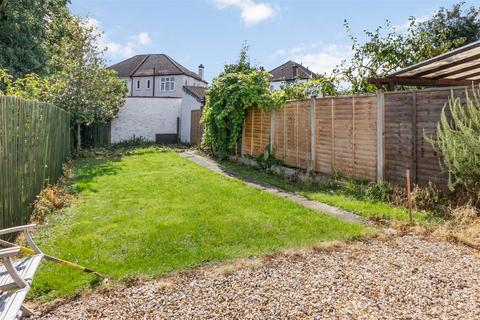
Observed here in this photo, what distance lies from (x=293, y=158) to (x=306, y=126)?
3.41 ft

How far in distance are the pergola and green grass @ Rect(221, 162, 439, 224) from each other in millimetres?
2530

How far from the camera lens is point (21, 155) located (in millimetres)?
5215

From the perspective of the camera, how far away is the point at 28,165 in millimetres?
5625

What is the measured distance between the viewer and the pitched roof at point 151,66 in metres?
35.3

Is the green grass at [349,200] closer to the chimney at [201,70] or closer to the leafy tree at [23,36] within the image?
the leafy tree at [23,36]

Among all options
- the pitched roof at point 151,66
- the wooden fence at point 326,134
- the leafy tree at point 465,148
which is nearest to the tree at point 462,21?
the wooden fence at point 326,134

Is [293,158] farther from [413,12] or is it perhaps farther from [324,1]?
[413,12]

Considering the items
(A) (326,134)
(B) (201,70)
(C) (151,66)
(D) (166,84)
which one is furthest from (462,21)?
(C) (151,66)

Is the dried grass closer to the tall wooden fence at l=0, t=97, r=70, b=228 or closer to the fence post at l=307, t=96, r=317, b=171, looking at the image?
the fence post at l=307, t=96, r=317, b=171

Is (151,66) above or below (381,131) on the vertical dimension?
above

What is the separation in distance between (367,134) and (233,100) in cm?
544

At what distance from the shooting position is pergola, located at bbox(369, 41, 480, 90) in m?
6.14

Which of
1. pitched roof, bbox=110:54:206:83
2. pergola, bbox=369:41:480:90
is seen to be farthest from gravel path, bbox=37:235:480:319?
pitched roof, bbox=110:54:206:83

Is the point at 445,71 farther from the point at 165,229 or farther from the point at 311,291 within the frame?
the point at 165,229
